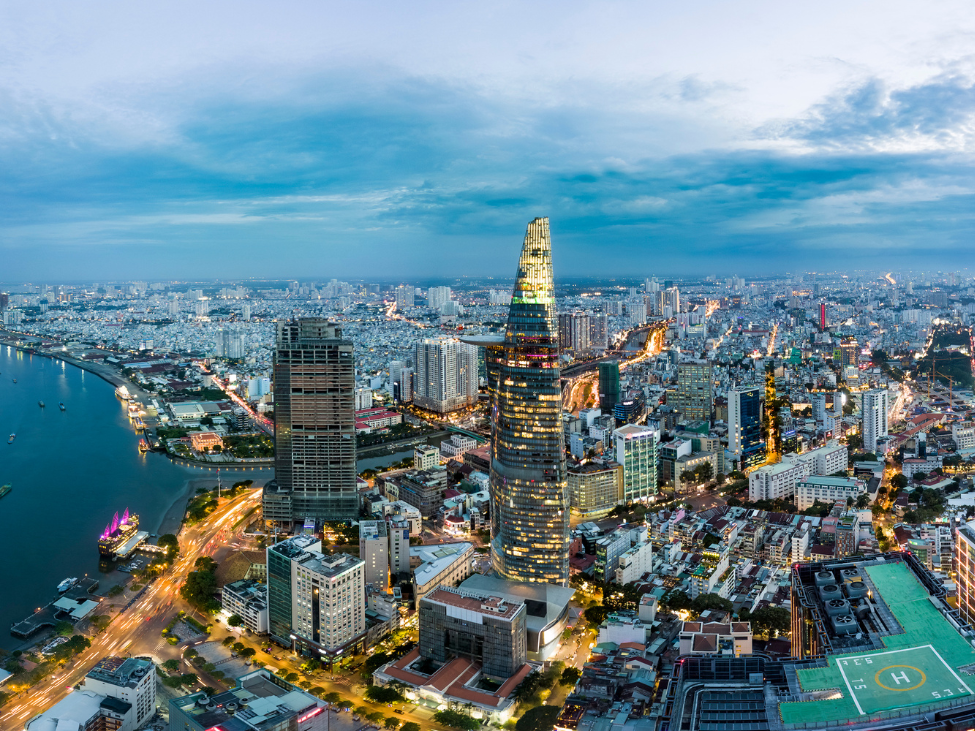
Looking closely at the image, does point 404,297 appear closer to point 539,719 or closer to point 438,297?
point 438,297

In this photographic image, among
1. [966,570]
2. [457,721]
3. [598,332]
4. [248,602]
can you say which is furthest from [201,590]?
[598,332]

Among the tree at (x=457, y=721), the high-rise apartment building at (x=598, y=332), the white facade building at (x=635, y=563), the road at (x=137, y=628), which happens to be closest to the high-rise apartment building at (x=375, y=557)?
the road at (x=137, y=628)

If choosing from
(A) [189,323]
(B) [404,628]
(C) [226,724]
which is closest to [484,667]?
(B) [404,628]

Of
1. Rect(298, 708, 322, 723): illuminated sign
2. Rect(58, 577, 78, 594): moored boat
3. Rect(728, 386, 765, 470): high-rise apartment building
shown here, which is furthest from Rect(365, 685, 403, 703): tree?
Rect(728, 386, 765, 470): high-rise apartment building

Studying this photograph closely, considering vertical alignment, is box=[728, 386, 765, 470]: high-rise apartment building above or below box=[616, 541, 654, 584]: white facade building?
above

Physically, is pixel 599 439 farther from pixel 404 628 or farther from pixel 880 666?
pixel 880 666

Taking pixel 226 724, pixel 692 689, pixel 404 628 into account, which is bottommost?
pixel 404 628

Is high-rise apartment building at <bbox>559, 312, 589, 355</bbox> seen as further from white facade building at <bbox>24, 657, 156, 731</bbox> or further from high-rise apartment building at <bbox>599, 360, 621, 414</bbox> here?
white facade building at <bbox>24, 657, 156, 731</bbox>
